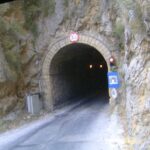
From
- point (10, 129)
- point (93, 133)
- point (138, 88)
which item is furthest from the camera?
point (10, 129)

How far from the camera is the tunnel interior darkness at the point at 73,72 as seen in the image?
60.1ft

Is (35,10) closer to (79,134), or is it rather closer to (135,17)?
(79,134)

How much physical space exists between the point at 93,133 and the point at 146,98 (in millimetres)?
4269

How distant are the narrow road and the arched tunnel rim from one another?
1.88m

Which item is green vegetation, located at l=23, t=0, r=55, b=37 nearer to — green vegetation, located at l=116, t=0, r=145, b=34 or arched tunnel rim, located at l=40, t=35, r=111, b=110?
arched tunnel rim, located at l=40, t=35, r=111, b=110

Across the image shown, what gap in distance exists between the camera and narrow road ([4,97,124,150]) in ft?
33.9

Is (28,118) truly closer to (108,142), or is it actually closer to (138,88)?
(108,142)

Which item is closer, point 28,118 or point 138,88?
point 138,88

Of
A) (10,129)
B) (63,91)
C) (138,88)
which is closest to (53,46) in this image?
(63,91)

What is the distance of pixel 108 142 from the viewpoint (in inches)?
408

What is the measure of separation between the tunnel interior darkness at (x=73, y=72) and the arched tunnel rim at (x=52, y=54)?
29 cm

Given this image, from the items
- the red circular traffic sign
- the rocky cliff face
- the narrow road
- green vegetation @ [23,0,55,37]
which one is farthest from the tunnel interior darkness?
the narrow road

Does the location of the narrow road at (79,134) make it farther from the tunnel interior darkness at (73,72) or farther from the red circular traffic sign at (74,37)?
the red circular traffic sign at (74,37)

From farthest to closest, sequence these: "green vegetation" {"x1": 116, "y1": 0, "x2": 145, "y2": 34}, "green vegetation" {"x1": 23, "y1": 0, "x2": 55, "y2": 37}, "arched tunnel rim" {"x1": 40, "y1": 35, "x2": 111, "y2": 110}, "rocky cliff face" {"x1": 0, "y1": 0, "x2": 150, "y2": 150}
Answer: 1. "green vegetation" {"x1": 23, "y1": 0, "x2": 55, "y2": 37}
2. "arched tunnel rim" {"x1": 40, "y1": 35, "x2": 111, "y2": 110}
3. "rocky cliff face" {"x1": 0, "y1": 0, "x2": 150, "y2": 150}
4. "green vegetation" {"x1": 116, "y1": 0, "x2": 145, "y2": 34}
